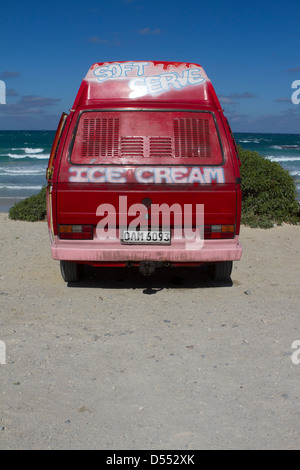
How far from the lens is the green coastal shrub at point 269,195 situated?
10609 millimetres

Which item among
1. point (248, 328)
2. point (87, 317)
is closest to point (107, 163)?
point (87, 317)

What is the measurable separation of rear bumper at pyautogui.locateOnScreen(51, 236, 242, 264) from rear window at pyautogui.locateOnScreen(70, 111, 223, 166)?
2.88ft

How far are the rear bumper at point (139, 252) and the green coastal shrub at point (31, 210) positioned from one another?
557 cm

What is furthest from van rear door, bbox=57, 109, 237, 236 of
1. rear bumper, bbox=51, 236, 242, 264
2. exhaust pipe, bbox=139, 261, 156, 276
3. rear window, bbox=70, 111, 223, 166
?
exhaust pipe, bbox=139, 261, 156, 276

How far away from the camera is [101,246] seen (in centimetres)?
532

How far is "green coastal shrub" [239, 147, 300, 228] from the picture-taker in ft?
34.8

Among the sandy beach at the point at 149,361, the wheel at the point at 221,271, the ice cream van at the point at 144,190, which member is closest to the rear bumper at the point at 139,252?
the ice cream van at the point at 144,190

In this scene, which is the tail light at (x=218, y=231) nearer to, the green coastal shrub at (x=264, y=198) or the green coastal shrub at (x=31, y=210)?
the green coastal shrub at (x=264, y=198)

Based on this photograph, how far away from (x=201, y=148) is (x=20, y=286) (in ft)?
9.07

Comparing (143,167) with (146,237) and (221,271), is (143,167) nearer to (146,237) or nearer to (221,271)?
(146,237)

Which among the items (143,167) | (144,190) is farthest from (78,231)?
(143,167)

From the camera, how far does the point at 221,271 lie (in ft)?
20.2

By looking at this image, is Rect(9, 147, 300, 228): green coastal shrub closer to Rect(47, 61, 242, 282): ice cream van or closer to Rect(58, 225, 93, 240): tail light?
Rect(47, 61, 242, 282): ice cream van
